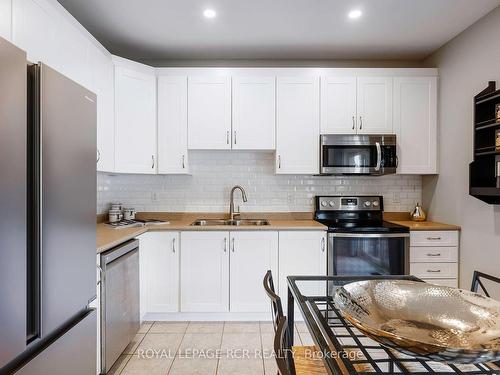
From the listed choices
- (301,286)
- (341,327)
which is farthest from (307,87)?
(341,327)

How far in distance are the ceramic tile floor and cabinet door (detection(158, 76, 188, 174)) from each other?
4.91ft

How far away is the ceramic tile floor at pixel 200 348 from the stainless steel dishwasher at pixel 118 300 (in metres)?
0.15

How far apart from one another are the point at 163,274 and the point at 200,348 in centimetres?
75

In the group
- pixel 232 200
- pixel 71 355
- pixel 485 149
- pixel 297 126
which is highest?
pixel 297 126

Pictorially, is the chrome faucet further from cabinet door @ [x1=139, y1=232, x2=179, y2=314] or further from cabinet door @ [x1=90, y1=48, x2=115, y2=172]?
cabinet door @ [x1=90, y1=48, x2=115, y2=172]

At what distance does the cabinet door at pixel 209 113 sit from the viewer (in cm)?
301


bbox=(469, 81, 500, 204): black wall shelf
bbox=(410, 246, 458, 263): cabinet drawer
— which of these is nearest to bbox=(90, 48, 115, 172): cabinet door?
bbox=(410, 246, 458, 263): cabinet drawer

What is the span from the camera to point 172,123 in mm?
3023

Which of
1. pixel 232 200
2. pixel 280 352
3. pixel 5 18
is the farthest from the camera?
pixel 232 200

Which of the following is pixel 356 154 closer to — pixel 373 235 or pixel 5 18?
pixel 373 235

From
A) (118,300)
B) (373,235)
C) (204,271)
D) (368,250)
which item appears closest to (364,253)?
(368,250)

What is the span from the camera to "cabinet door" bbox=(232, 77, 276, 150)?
3008 millimetres

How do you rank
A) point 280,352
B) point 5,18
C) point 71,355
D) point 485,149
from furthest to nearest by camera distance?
point 485,149, point 5,18, point 71,355, point 280,352

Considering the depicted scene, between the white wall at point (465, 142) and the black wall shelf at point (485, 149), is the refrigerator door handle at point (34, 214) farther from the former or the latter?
the white wall at point (465, 142)
